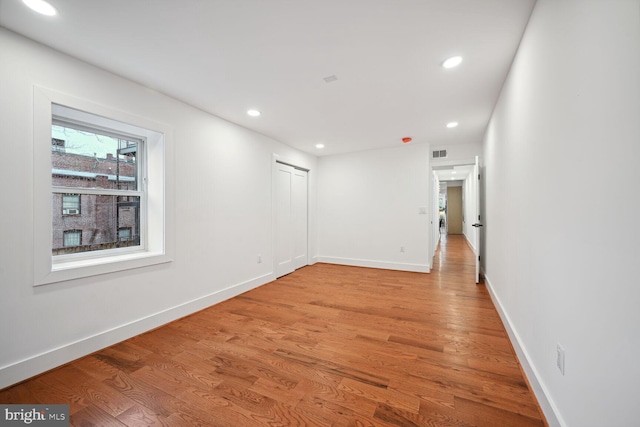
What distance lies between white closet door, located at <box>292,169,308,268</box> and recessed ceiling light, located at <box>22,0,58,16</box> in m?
3.69

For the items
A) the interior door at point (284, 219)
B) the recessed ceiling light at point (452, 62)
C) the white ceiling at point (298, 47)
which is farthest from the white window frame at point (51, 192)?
the recessed ceiling light at point (452, 62)

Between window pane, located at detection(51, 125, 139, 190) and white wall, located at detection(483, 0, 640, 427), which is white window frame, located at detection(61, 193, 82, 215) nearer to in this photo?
window pane, located at detection(51, 125, 139, 190)

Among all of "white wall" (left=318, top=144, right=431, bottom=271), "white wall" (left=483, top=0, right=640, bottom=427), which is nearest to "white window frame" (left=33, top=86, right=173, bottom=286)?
"white wall" (left=483, top=0, right=640, bottom=427)

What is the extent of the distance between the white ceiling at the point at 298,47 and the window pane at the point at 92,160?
2.16ft

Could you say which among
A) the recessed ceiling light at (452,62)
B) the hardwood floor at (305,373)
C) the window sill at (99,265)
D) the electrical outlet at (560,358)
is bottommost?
the hardwood floor at (305,373)

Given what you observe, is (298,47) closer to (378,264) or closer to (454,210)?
(378,264)

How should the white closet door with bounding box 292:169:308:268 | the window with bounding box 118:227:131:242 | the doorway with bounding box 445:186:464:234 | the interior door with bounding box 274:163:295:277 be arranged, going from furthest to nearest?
the doorway with bounding box 445:186:464:234 → the white closet door with bounding box 292:169:308:268 → the interior door with bounding box 274:163:295:277 → the window with bounding box 118:227:131:242

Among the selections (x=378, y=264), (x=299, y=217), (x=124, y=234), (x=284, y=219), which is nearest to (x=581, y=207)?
(x=124, y=234)

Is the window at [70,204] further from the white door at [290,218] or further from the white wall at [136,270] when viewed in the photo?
the white door at [290,218]

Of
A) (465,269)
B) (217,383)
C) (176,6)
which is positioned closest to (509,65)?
(176,6)

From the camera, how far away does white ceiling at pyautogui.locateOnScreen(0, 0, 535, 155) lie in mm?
1585

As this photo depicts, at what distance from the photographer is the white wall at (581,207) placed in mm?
819

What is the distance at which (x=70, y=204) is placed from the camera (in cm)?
220

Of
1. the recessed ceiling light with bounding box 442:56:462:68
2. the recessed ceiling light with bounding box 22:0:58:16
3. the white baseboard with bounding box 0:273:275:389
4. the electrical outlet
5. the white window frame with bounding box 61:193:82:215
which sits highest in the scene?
the recessed ceiling light with bounding box 442:56:462:68
